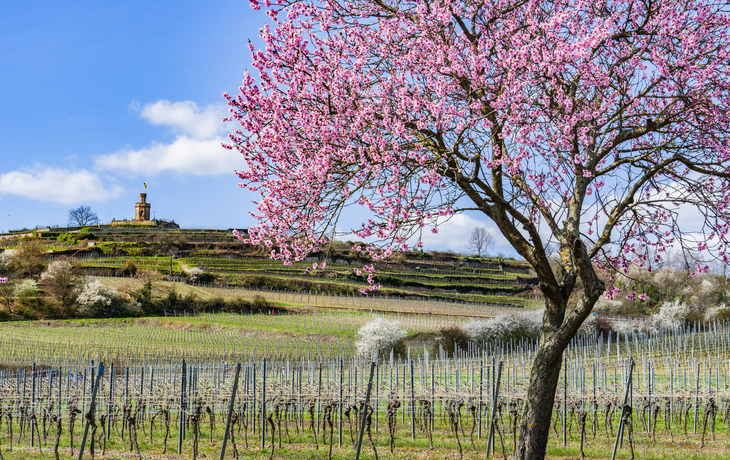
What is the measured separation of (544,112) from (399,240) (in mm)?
2450

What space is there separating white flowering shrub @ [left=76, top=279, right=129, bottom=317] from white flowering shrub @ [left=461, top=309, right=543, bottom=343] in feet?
109

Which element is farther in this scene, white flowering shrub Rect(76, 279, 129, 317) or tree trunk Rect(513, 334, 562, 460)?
white flowering shrub Rect(76, 279, 129, 317)

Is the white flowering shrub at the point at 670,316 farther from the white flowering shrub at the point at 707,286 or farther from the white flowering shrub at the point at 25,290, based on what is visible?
the white flowering shrub at the point at 25,290

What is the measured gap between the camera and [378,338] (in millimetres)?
32312

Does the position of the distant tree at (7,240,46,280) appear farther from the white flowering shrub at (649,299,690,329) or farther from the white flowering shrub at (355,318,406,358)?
the white flowering shrub at (649,299,690,329)

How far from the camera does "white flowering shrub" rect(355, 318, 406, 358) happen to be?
32281 millimetres

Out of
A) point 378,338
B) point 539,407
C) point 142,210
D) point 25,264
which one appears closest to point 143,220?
point 142,210

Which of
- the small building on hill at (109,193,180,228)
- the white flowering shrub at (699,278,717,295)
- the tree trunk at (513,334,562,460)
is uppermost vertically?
the small building on hill at (109,193,180,228)

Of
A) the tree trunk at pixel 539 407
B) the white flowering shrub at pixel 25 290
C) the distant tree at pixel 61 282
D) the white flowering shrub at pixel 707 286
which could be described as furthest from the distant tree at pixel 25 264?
the tree trunk at pixel 539 407

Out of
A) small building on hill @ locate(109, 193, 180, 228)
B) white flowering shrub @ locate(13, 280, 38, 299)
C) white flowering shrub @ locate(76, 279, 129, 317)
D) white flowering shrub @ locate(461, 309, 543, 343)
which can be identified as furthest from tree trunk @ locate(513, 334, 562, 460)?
small building on hill @ locate(109, 193, 180, 228)

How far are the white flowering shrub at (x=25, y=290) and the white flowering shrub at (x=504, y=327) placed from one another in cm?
4088

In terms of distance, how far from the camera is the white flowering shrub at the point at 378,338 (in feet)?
106

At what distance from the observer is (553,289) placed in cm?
725

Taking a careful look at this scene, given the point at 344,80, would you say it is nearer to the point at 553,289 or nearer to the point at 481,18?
the point at 481,18
